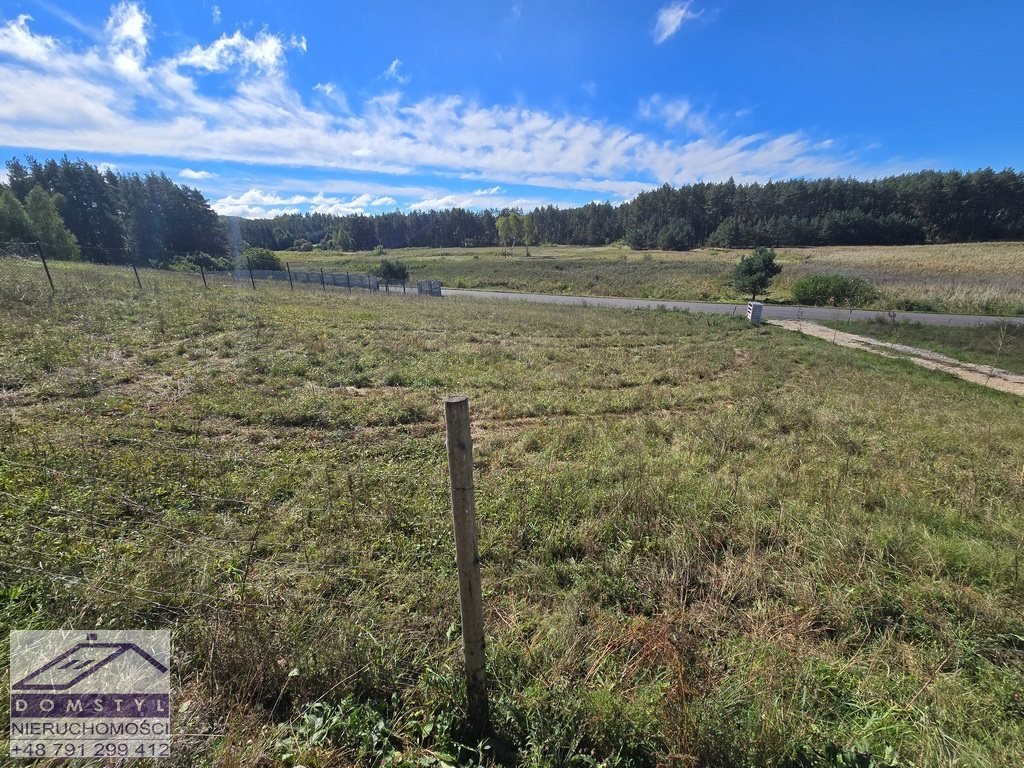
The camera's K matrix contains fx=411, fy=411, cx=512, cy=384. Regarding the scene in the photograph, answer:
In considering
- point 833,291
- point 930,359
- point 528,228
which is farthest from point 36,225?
point 528,228

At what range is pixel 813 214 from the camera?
83875 millimetres

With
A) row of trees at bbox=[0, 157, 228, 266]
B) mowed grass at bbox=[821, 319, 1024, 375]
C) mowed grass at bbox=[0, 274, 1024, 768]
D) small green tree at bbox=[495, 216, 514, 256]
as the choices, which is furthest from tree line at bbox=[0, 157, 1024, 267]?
mowed grass at bbox=[821, 319, 1024, 375]

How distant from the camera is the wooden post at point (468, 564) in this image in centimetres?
199

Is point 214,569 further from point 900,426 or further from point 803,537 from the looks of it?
point 900,426

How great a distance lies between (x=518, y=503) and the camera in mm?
4535

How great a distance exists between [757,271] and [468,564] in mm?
36348

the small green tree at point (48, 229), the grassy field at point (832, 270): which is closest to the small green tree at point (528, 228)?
the grassy field at point (832, 270)

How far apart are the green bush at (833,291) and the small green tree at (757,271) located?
245 cm

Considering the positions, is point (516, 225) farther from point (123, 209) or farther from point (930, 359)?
point (930, 359)

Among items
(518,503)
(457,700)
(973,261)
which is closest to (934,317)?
(518,503)

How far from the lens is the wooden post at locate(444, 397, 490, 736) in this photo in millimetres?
1988

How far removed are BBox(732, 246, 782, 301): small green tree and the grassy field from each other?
99.1 inches

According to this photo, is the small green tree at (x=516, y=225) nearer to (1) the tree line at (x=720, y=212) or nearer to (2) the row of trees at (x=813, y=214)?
(2) the row of trees at (x=813, y=214)

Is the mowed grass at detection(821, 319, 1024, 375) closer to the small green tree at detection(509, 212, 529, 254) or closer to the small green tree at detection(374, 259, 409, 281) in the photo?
the small green tree at detection(374, 259, 409, 281)
